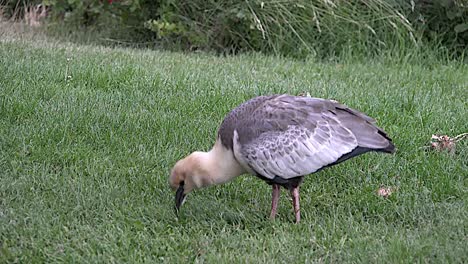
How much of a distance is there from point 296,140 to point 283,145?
0.28ft

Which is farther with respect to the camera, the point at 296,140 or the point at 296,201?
the point at 296,201

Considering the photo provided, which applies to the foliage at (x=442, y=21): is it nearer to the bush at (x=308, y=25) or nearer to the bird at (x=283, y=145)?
the bush at (x=308, y=25)

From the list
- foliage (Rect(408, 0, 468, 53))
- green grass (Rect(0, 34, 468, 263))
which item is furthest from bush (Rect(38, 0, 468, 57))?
green grass (Rect(0, 34, 468, 263))

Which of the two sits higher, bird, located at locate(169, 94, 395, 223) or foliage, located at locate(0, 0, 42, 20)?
bird, located at locate(169, 94, 395, 223)

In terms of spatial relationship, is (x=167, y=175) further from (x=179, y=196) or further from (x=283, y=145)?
(x=283, y=145)

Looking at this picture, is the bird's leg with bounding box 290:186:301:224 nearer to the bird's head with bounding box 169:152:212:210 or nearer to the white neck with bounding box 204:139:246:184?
the white neck with bounding box 204:139:246:184

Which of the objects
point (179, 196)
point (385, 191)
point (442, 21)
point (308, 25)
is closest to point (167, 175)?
point (179, 196)

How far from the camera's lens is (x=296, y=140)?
4.79 metres

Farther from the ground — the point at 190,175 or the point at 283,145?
the point at 283,145

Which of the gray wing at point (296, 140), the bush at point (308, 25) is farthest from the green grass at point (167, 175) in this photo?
the bush at point (308, 25)

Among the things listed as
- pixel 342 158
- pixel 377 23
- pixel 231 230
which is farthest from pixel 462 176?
pixel 377 23

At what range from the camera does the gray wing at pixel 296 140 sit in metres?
4.75

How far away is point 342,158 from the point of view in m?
4.77

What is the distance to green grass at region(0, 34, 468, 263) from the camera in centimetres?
454
